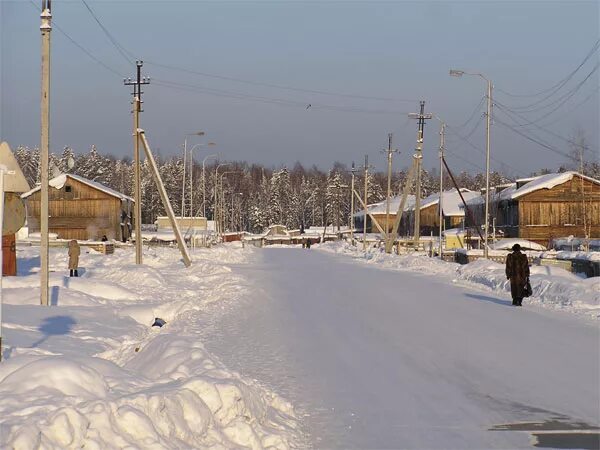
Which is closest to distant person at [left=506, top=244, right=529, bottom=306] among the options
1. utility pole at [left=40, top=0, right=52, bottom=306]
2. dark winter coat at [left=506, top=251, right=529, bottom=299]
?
dark winter coat at [left=506, top=251, right=529, bottom=299]

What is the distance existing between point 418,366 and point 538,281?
15.4 metres

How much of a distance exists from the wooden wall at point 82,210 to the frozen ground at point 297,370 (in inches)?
2325

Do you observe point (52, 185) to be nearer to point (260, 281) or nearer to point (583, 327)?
point (260, 281)

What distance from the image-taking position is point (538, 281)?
25.8 metres

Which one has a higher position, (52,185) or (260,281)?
(52,185)

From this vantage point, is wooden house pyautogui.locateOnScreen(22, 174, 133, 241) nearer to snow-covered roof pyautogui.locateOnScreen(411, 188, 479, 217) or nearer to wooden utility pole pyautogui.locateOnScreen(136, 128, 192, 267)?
wooden utility pole pyautogui.locateOnScreen(136, 128, 192, 267)

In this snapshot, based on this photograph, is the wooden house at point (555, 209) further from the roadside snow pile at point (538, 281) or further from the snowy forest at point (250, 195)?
the snowy forest at point (250, 195)

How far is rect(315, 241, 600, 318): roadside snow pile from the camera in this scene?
21.5 meters

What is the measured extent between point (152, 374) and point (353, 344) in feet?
17.7

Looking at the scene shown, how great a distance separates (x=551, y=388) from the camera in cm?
1002

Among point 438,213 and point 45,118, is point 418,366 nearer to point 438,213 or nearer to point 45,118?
point 45,118

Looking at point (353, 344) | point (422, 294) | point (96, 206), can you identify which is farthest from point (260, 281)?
point (96, 206)

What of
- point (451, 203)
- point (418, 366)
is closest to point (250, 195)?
point (451, 203)

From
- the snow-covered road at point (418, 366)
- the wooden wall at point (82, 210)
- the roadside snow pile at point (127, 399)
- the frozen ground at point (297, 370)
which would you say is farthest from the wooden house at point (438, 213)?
the roadside snow pile at point (127, 399)
